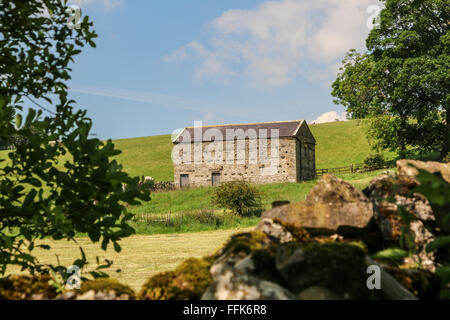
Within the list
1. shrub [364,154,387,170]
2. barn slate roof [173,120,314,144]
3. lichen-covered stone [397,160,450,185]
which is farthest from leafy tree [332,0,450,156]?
lichen-covered stone [397,160,450,185]

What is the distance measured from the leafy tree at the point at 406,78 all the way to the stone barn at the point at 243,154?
10482 millimetres

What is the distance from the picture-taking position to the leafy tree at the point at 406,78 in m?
31.6

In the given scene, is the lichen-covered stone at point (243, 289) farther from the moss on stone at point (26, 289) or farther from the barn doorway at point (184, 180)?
the barn doorway at point (184, 180)

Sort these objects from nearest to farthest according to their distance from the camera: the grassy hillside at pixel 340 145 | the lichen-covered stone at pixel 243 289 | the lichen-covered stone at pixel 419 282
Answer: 1. the lichen-covered stone at pixel 243 289
2. the lichen-covered stone at pixel 419 282
3. the grassy hillside at pixel 340 145

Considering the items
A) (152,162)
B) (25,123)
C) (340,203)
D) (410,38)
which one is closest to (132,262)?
(25,123)

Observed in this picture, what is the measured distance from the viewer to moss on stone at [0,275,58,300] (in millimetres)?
3508

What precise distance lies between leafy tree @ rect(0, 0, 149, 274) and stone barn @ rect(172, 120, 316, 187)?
1517 inches

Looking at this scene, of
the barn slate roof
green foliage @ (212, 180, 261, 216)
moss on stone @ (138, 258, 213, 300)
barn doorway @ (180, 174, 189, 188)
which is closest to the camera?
moss on stone @ (138, 258, 213, 300)

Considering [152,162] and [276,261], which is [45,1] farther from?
[152,162]

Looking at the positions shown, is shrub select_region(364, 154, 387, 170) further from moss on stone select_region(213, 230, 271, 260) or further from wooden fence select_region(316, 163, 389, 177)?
moss on stone select_region(213, 230, 271, 260)

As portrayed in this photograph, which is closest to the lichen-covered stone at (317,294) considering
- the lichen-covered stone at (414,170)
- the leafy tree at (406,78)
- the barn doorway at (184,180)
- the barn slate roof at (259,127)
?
A: the lichen-covered stone at (414,170)

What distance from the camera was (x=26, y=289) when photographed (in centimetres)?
359

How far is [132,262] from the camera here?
11508 millimetres
